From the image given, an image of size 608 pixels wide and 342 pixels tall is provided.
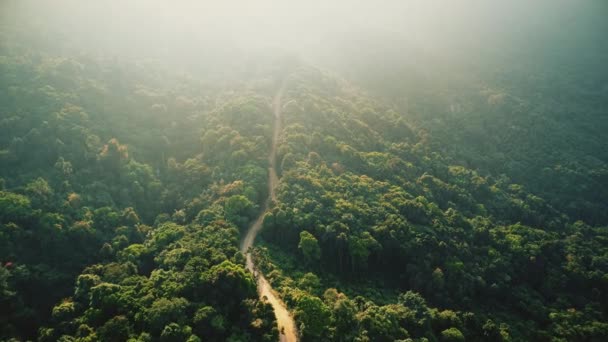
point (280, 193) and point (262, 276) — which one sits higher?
point (280, 193)

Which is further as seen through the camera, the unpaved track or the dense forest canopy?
the dense forest canopy

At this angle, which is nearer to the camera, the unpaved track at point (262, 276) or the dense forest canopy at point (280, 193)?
the unpaved track at point (262, 276)

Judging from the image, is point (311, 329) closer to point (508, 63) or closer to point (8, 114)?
point (8, 114)

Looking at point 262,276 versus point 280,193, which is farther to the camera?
point 280,193
